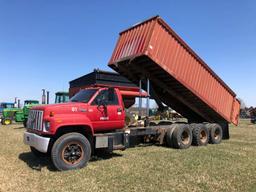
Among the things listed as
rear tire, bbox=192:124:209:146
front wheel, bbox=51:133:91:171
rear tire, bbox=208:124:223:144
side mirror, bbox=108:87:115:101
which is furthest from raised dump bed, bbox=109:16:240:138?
front wheel, bbox=51:133:91:171

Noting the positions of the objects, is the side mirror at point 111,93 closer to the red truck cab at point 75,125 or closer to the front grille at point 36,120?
the red truck cab at point 75,125

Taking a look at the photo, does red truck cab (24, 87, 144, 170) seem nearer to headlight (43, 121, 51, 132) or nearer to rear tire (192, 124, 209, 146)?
headlight (43, 121, 51, 132)

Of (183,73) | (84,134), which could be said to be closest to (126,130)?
(84,134)

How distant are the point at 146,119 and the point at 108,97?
260 centimetres

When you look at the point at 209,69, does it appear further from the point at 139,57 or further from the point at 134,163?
the point at 134,163

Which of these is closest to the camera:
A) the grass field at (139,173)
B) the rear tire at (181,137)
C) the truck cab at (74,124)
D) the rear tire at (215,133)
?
the grass field at (139,173)

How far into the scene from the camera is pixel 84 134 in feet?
26.0

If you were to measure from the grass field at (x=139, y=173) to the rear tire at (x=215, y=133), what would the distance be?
2823 mm

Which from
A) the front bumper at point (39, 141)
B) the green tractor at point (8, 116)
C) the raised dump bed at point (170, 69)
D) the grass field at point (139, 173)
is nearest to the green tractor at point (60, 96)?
the green tractor at point (8, 116)

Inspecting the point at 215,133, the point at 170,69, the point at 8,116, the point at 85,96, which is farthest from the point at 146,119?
the point at 8,116

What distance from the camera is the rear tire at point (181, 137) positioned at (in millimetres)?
10338

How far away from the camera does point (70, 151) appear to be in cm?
713

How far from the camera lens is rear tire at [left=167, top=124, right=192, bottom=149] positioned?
10.3 m

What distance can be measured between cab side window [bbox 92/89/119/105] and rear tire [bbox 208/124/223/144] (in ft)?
18.0
